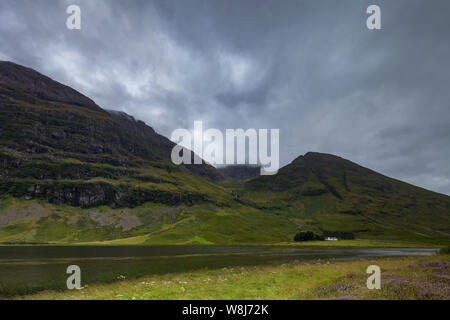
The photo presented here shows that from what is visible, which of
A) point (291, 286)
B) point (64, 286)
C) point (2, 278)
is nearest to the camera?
point (291, 286)

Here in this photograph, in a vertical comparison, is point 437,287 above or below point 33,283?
above

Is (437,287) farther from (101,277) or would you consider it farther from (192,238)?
(192,238)

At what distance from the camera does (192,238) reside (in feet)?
653

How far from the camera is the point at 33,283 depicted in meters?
34.4
